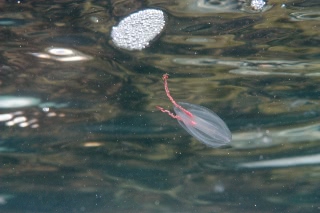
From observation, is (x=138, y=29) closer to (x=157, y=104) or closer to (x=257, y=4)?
(x=257, y=4)

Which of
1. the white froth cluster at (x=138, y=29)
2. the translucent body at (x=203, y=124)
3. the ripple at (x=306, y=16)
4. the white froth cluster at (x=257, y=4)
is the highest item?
the white froth cluster at (x=257, y=4)

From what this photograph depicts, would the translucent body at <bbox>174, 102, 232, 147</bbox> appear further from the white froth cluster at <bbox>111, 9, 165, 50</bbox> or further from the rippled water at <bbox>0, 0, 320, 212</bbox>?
the white froth cluster at <bbox>111, 9, 165, 50</bbox>

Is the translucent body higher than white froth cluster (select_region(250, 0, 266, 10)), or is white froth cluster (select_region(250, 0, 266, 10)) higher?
white froth cluster (select_region(250, 0, 266, 10))

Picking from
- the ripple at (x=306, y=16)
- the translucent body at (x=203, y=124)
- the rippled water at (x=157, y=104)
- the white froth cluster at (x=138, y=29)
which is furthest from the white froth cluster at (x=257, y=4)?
the translucent body at (x=203, y=124)

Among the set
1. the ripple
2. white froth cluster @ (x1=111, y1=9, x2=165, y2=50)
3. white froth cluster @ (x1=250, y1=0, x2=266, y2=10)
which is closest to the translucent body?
white froth cluster @ (x1=111, y1=9, x2=165, y2=50)

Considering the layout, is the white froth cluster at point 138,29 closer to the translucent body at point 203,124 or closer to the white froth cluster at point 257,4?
the white froth cluster at point 257,4
